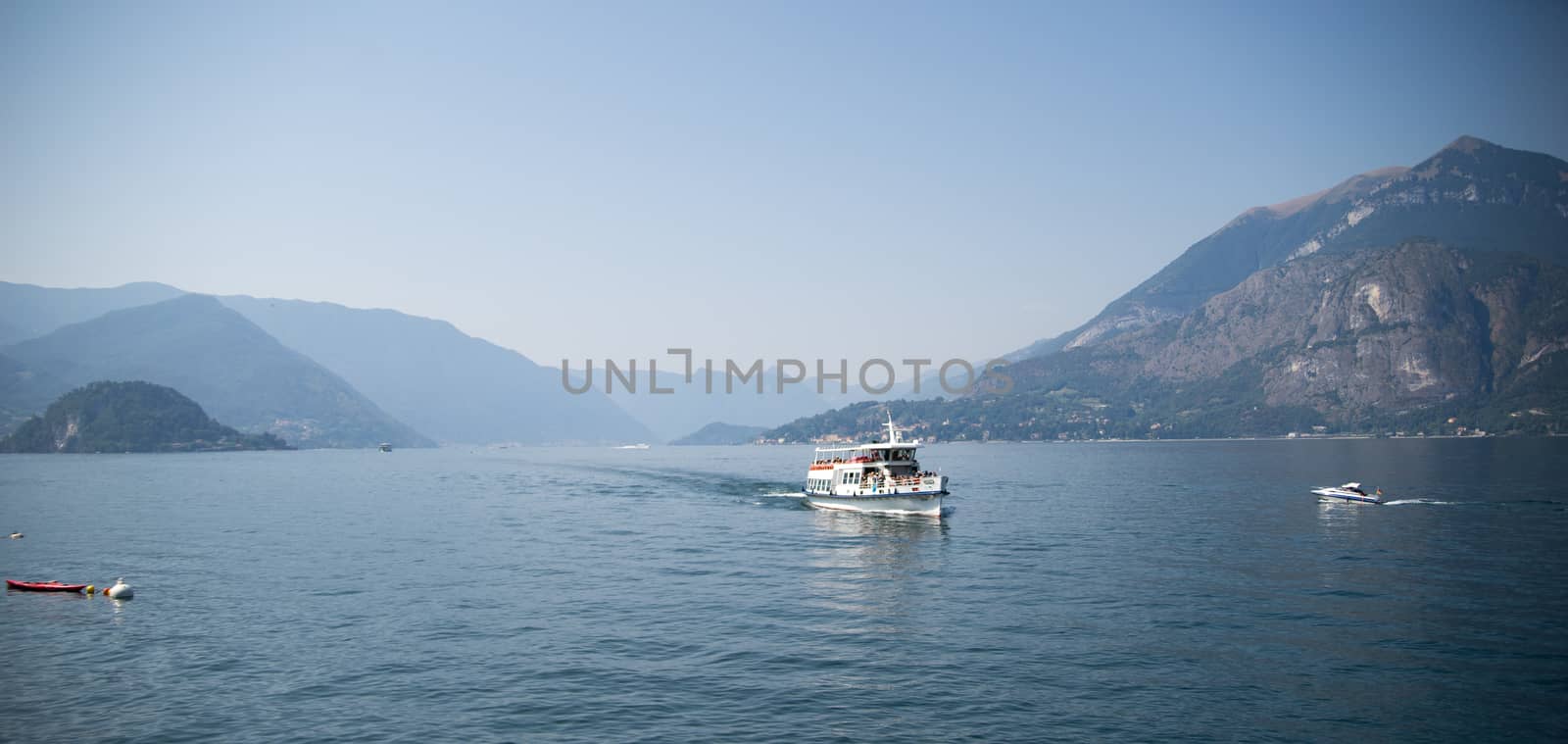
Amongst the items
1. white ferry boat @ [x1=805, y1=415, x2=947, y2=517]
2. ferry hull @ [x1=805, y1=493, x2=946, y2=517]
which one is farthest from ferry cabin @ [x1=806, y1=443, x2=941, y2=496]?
ferry hull @ [x1=805, y1=493, x2=946, y2=517]

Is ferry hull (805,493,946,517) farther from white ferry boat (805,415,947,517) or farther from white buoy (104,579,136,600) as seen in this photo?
white buoy (104,579,136,600)

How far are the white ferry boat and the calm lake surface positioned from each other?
3.14m

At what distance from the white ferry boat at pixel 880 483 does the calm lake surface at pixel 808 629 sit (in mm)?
3138

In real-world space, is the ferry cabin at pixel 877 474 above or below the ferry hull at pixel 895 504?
above

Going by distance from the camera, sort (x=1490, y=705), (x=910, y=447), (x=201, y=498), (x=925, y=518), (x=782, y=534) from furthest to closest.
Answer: (x=201, y=498) → (x=910, y=447) → (x=925, y=518) → (x=782, y=534) → (x=1490, y=705)

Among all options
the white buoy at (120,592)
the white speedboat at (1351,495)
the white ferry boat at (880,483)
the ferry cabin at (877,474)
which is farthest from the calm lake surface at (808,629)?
the white speedboat at (1351,495)

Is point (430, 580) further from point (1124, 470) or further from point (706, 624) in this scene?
point (1124, 470)

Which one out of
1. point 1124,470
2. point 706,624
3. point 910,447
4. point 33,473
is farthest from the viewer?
point 33,473

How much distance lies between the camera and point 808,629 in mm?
43875

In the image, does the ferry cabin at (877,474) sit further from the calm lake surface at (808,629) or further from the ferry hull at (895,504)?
the calm lake surface at (808,629)

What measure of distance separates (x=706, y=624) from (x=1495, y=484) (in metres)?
123

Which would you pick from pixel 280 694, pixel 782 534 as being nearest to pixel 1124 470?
pixel 782 534

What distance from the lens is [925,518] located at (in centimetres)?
9150

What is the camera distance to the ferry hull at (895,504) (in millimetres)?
91625
